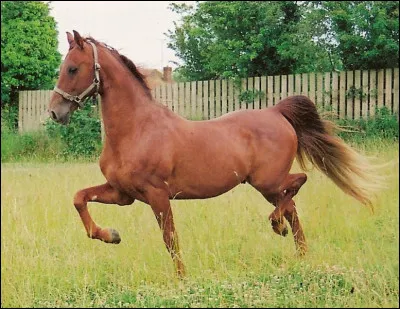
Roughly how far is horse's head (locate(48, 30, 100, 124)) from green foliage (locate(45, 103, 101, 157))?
5.85 meters

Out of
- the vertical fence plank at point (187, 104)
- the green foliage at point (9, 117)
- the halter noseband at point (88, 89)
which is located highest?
the halter noseband at point (88, 89)

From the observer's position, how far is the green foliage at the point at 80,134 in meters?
11.0

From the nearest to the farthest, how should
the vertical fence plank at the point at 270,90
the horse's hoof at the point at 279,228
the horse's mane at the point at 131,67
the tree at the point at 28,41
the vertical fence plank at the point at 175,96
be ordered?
the horse's mane at the point at 131,67
the horse's hoof at the point at 279,228
the vertical fence plank at the point at 270,90
the vertical fence plank at the point at 175,96
the tree at the point at 28,41

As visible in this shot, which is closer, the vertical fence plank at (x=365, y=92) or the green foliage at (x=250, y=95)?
the vertical fence plank at (x=365, y=92)

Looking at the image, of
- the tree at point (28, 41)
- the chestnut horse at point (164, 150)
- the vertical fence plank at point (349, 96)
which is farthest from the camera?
the tree at point (28, 41)

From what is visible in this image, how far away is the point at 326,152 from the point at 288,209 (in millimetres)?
759

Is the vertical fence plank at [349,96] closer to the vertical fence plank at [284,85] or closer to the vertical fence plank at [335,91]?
the vertical fence plank at [335,91]

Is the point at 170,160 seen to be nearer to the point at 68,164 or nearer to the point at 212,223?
the point at 212,223

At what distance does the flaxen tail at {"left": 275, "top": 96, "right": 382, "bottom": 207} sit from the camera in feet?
19.8

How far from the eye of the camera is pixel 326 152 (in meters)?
6.22

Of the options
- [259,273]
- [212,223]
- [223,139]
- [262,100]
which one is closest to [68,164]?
[262,100]

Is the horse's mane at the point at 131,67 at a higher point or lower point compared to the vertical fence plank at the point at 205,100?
higher

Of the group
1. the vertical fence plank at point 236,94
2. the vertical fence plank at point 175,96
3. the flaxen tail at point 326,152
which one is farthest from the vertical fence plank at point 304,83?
the vertical fence plank at point 175,96

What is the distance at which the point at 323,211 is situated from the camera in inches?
245
